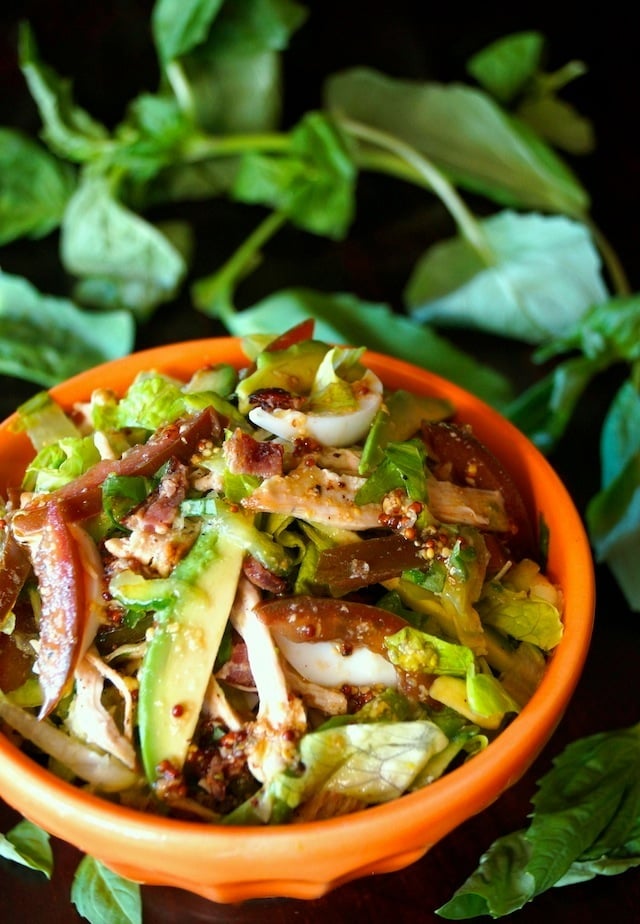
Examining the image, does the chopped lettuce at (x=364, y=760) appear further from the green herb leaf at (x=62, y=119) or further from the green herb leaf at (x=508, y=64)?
the green herb leaf at (x=508, y=64)

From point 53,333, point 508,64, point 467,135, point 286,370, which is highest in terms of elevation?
point 286,370

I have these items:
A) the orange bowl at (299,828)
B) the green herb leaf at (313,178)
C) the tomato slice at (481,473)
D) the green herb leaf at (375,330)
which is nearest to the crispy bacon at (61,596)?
the orange bowl at (299,828)

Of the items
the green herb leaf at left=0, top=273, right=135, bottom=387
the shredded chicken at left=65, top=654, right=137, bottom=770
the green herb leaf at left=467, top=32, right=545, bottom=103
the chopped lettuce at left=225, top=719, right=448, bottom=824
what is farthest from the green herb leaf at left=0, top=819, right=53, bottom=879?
the green herb leaf at left=467, top=32, right=545, bottom=103

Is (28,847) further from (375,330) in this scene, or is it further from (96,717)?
(375,330)

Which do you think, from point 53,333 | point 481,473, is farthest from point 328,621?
point 53,333

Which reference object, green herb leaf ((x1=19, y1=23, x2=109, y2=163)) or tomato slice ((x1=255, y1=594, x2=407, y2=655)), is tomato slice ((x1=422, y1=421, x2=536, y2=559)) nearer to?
tomato slice ((x1=255, y1=594, x2=407, y2=655))
